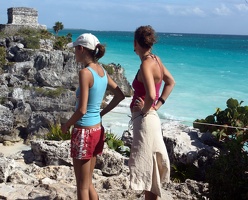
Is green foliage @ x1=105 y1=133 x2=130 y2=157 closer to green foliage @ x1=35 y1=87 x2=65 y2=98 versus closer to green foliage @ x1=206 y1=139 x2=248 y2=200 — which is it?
green foliage @ x1=206 y1=139 x2=248 y2=200

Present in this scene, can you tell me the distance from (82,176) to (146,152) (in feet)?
1.73

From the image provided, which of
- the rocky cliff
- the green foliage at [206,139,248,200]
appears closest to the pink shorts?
the green foliage at [206,139,248,200]

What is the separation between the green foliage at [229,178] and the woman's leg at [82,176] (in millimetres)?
1133

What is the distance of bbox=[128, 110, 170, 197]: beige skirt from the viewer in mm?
3150

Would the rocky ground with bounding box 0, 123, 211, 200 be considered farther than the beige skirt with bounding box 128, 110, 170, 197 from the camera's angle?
Yes

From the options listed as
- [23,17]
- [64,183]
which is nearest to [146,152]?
[64,183]

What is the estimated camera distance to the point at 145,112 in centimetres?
312

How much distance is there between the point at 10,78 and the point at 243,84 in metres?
Answer: 20.9

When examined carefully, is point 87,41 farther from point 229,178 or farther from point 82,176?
point 229,178

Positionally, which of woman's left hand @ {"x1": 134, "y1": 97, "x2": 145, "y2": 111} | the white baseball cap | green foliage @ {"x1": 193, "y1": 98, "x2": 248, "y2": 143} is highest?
the white baseball cap

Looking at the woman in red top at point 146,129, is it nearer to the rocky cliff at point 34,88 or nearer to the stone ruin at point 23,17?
the rocky cliff at point 34,88

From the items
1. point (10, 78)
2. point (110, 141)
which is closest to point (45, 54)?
point (10, 78)

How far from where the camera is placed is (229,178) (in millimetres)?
3451

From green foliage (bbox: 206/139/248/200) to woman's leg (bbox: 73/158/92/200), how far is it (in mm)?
1133
